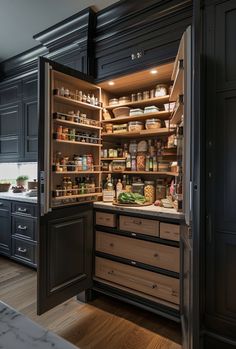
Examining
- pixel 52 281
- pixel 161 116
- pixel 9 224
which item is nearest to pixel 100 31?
pixel 161 116

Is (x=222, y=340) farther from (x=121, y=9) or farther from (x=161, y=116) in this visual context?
(x=121, y=9)

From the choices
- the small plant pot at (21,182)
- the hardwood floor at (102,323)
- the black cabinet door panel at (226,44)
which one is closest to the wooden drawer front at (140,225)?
the hardwood floor at (102,323)

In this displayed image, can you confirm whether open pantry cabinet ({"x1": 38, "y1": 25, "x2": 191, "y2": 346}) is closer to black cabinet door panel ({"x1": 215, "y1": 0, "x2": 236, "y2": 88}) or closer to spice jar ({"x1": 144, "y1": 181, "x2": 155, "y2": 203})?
spice jar ({"x1": 144, "y1": 181, "x2": 155, "y2": 203})

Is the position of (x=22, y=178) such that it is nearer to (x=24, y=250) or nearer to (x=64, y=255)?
(x=24, y=250)

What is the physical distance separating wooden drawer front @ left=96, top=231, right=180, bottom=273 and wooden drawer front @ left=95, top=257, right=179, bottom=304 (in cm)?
9

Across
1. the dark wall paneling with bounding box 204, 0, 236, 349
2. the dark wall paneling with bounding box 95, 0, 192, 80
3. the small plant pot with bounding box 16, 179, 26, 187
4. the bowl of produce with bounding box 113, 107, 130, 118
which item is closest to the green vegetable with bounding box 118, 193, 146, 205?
the dark wall paneling with bounding box 204, 0, 236, 349

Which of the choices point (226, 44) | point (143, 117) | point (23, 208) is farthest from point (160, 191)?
point (23, 208)

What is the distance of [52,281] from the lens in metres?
1.82

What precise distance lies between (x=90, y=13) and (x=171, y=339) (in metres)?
2.86

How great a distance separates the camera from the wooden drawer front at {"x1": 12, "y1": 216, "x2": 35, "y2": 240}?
280 cm

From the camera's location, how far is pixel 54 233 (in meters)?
1.84

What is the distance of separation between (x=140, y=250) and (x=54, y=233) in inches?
28.5

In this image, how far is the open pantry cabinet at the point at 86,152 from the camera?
1.74 meters

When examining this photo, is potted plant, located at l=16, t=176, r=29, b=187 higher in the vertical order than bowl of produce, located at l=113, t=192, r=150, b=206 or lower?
higher
